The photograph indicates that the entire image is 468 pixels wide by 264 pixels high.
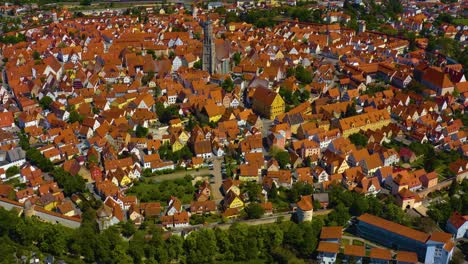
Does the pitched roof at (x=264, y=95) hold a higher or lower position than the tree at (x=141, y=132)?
higher

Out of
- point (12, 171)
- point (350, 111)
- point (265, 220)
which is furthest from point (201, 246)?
point (350, 111)

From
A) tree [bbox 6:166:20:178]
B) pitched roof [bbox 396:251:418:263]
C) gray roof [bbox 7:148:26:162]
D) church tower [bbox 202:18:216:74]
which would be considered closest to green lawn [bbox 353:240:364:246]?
pitched roof [bbox 396:251:418:263]

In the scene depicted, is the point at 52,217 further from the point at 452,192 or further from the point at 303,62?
the point at 303,62

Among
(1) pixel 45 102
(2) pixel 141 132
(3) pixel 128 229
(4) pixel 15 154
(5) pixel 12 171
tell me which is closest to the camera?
(3) pixel 128 229

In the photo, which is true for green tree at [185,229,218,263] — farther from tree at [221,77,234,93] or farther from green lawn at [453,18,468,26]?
green lawn at [453,18,468,26]

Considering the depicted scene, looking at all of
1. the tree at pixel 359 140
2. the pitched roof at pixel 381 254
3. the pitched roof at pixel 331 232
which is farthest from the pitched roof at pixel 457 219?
the tree at pixel 359 140

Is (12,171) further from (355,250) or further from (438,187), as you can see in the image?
(438,187)

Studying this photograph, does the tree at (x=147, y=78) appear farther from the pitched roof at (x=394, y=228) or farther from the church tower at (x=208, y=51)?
the pitched roof at (x=394, y=228)

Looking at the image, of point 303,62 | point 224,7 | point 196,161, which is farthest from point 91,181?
point 224,7
